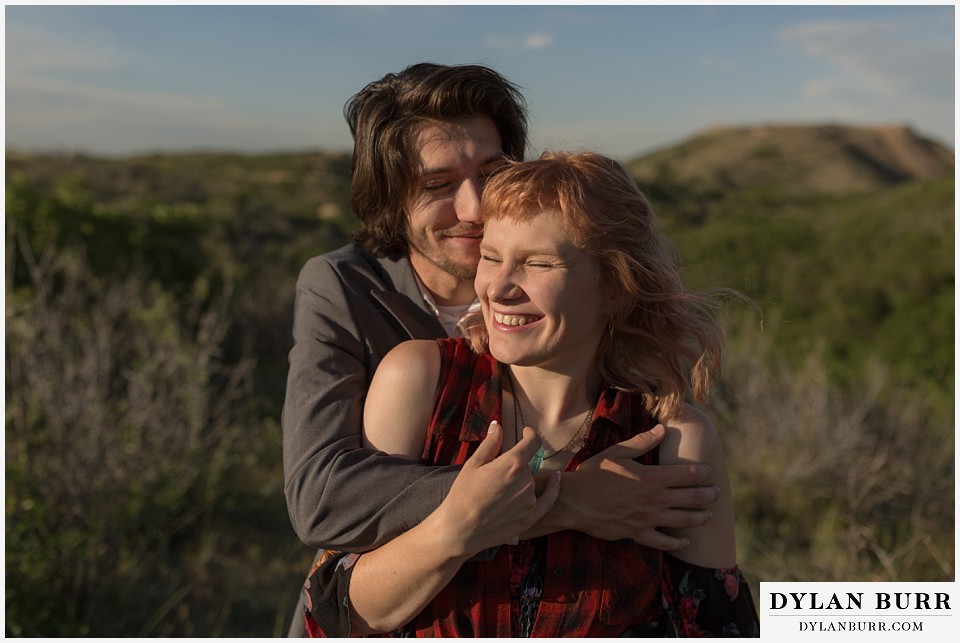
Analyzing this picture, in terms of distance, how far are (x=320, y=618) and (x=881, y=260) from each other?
10320mm

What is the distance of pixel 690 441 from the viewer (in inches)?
79.4

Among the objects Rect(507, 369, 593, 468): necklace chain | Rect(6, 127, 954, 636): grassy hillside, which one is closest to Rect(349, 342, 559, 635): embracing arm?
Rect(507, 369, 593, 468): necklace chain

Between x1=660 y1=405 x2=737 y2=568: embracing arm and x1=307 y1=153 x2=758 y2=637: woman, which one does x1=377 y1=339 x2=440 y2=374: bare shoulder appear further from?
x1=660 y1=405 x2=737 y2=568: embracing arm

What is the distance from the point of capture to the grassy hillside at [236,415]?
4.09m

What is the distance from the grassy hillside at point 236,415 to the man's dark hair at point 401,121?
26 centimetres

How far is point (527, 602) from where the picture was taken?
6.28 ft

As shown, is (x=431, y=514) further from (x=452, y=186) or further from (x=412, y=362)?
(x=452, y=186)

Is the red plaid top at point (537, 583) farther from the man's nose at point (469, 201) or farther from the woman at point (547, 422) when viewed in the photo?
the man's nose at point (469, 201)

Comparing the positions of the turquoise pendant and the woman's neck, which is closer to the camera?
the turquoise pendant

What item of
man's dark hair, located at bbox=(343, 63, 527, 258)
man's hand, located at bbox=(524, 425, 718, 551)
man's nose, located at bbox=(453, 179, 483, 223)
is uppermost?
man's dark hair, located at bbox=(343, 63, 527, 258)

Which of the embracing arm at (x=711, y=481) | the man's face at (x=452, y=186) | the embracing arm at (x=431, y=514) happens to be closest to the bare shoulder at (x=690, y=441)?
the embracing arm at (x=711, y=481)

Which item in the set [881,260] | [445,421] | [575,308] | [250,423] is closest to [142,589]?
[250,423]

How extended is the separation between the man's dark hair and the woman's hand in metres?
0.96

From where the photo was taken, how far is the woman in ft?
6.10
